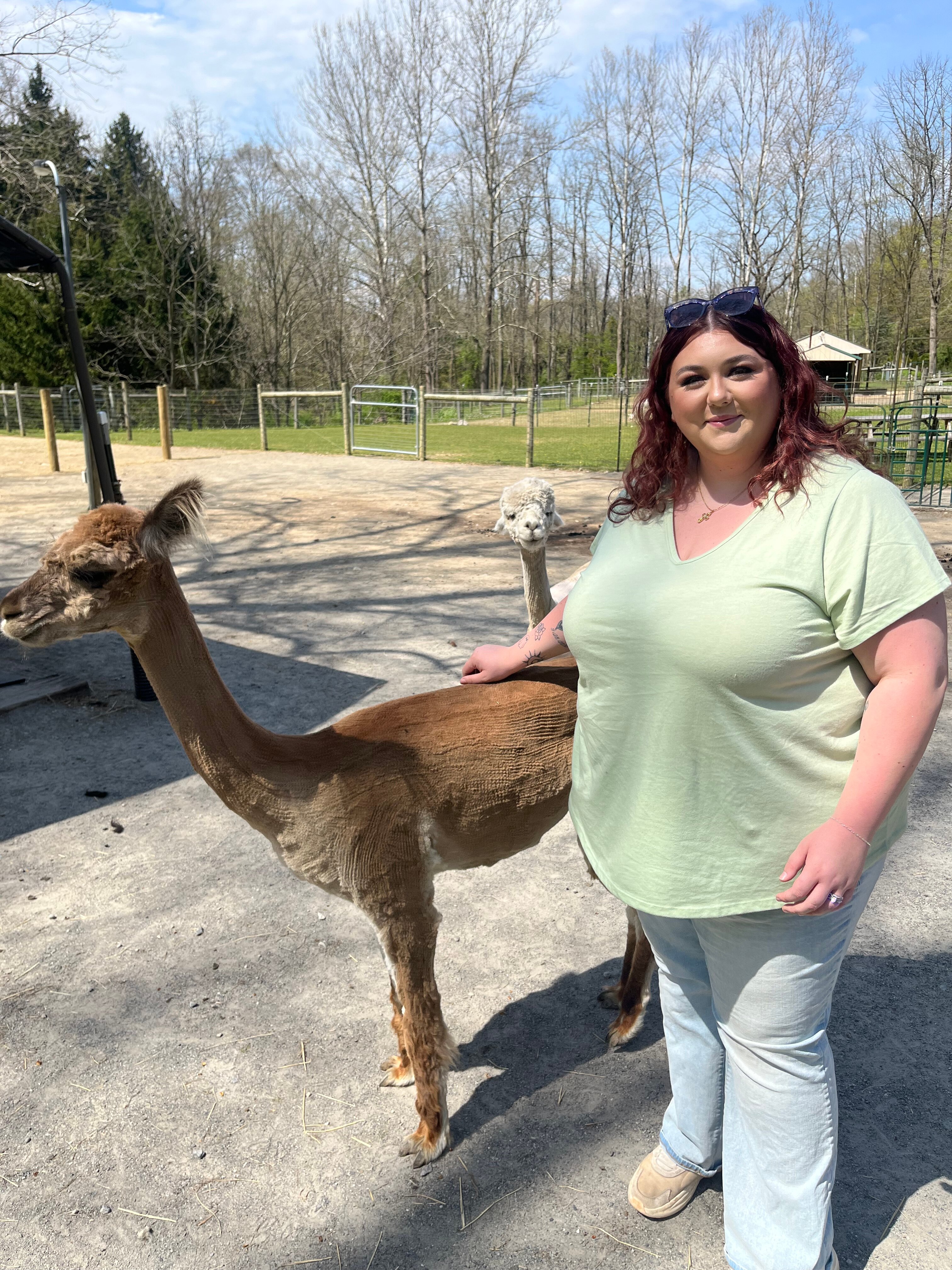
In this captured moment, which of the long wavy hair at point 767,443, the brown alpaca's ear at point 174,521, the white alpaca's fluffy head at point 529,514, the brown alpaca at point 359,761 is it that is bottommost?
the brown alpaca at point 359,761

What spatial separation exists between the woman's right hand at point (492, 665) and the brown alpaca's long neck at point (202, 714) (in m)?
0.61

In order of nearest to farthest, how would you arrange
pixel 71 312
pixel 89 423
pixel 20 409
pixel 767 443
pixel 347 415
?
pixel 767 443 → pixel 89 423 → pixel 71 312 → pixel 347 415 → pixel 20 409

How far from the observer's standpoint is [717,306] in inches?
63.2

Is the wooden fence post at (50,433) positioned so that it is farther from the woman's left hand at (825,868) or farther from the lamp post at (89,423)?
the woman's left hand at (825,868)

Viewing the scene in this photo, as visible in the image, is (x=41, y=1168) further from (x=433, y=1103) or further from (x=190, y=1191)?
(x=433, y=1103)

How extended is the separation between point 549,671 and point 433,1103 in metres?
1.20

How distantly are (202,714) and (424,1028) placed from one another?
3.30ft

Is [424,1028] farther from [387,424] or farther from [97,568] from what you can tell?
[387,424]

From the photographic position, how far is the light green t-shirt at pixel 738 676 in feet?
4.58

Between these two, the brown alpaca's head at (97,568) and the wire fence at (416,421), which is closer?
the brown alpaca's head at (97,568)

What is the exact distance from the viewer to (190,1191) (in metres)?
2.21

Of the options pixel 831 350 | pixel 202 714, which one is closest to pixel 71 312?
pixel 202 714

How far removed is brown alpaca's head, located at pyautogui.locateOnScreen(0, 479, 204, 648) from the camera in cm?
203

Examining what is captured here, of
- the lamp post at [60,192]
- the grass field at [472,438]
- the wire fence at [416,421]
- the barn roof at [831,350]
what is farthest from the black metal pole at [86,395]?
the barn roof at [831,350]
